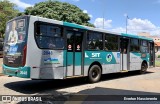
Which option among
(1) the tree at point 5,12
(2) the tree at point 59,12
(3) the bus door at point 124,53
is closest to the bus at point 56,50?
(3) the bus door at point 124,53

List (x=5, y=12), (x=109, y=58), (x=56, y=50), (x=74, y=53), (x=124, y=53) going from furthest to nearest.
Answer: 1. (x=5, y=12)
2. (x=124, y=53)
3. (x=109, y=58)
4. (x=74, y=53)
5. (x=56, y=50)

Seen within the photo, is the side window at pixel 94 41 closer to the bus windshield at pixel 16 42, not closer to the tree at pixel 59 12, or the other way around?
the bus windshield at pixel 16 42

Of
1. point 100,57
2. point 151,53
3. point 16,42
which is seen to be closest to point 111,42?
point 100,57

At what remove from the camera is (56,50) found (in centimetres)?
1137

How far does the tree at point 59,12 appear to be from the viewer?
32.4 meters

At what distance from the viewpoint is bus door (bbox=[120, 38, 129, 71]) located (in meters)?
16.2

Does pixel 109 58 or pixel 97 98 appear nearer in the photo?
pixel 97 98

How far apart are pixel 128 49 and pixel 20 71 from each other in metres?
8.46

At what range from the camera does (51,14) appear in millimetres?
32031

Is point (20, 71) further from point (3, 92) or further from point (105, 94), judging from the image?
point (105, 94)

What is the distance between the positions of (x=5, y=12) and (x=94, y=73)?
2918 cm

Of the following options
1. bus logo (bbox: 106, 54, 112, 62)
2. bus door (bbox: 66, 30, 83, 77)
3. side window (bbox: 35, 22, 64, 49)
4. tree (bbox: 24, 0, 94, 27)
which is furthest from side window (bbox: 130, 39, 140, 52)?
tree (bbox: 24, 0, 94, 27)

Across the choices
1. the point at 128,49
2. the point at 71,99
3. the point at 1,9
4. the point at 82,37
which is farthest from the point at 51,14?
the point at 71,99

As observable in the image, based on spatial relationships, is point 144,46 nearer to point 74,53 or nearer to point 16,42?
point 74,53
